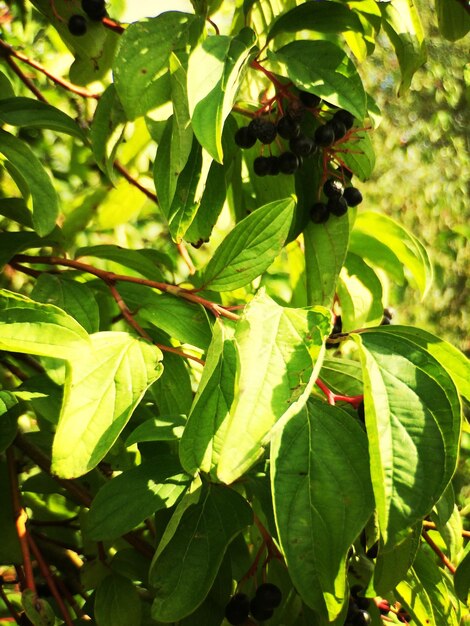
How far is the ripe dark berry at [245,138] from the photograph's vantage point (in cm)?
100

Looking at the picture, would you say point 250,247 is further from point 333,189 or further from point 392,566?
point 392,566

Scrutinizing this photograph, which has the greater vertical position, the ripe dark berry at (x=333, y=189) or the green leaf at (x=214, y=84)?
the green leaf at (x=214, y=84)

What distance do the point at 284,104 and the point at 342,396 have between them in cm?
41

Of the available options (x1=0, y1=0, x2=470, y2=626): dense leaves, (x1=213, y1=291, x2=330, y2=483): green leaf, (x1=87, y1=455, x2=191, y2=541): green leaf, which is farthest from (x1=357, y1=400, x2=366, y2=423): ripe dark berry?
(x1=87, y1=455, x2=191, y2=541): green leaf

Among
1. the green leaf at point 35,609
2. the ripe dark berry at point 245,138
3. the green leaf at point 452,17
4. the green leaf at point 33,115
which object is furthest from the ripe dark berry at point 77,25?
the green leaf at point 35,609

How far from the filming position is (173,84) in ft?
2.73

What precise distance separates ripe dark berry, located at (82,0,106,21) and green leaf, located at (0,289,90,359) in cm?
52

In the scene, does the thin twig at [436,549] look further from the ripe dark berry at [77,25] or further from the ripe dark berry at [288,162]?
the ripe dark berry at [77,25]

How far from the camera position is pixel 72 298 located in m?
0.95

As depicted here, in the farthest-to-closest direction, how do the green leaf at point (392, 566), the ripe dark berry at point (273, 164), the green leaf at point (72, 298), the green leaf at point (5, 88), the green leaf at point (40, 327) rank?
the green leaf at point (5, 88), the ripe dark berry at point (273, 164), the green leaf at point (72, 298), the green leaf at point (392, 566), the green leaf at point (40, 327)

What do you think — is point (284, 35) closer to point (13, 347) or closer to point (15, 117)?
point (15, 117)

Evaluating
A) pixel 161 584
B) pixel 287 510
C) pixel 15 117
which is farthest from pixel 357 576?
pixel 15 117

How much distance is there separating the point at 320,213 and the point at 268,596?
487mm

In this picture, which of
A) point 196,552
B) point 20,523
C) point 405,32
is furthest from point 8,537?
point 405,32
